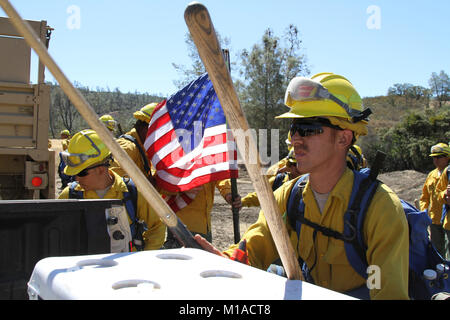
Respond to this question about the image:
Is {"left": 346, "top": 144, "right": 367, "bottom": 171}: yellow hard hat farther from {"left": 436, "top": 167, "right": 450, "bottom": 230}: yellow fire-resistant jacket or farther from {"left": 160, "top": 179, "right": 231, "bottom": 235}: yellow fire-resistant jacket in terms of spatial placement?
{"left": 436, "top": 167, "right": 450, "bottom": 230}: yellow fire-resistant jacket

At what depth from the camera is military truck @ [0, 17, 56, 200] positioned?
19.0 feet

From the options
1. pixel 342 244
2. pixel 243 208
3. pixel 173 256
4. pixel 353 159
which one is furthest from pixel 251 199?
pixel 243 208

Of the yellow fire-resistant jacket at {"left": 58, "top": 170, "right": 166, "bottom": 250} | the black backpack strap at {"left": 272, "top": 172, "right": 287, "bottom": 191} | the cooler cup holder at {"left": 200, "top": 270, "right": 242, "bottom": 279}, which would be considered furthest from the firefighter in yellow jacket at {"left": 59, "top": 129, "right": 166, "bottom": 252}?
the black backpack strap at {"left": 272, "top": 172, "right": 287, "bottom": 191}

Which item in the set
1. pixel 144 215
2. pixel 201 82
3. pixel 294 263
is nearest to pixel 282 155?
pixel 201 82

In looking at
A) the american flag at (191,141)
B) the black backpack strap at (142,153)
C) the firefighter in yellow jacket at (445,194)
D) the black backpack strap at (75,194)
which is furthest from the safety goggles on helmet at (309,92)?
the firefighter in yellow jacket at (445,194)

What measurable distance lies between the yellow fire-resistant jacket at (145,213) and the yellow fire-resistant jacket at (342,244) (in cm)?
139

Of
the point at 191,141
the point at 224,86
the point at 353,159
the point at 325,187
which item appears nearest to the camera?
the point at 224,86

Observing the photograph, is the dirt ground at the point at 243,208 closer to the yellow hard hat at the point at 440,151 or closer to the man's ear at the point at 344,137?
the yellow hard hat at the point at 440,151

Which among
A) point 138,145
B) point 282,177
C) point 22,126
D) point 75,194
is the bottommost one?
point 75,194

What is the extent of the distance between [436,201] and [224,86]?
27.3 ft

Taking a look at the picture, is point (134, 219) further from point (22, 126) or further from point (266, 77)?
point (266, 77)

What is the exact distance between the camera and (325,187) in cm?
262

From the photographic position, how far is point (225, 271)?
1.67m

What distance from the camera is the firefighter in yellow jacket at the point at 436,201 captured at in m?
8.69
